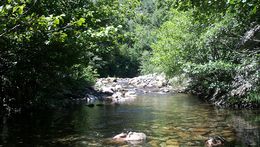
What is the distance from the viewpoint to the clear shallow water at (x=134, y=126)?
10.0 m

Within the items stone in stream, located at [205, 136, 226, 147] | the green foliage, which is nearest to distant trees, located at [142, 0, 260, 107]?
the green foliage

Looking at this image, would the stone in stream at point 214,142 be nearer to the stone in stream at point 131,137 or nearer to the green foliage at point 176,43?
the stone in stream at point 131,137

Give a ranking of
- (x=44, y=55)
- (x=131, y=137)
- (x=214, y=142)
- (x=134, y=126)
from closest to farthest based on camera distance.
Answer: (x=214, y=142) < (x=131, y=137) < (x=134, y=126) < (x=44, y=55)

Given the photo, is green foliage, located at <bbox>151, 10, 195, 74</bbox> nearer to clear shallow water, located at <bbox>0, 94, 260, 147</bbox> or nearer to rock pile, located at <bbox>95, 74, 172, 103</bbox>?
rock pile, located at <bbox>95, 74, 172, 103</bbox>

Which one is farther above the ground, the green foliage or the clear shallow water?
the green foliage

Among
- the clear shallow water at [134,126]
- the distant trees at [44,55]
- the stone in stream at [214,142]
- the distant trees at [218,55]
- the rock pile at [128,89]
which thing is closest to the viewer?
the stone in stream at [214,142]

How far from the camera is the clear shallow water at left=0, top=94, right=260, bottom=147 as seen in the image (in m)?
10.0

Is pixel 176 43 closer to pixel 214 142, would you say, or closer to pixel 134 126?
pixel 134 126

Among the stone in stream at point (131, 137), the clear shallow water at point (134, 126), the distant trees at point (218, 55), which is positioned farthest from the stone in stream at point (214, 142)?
the distant trees at point (218, 55)

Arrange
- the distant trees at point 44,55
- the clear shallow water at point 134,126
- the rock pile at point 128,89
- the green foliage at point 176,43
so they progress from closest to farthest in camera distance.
A: the clear shallow water at point 134,126, the distant trees at point 44,55, the green foliage at point 176,43, the rock pile at point 128,89

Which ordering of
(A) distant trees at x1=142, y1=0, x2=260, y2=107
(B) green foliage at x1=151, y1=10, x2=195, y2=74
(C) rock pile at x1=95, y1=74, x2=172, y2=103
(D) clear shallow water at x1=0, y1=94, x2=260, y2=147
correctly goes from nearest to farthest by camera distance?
(D) clear shallow water at x1=0, y1=94, x2=260, y2=147 → (A) distant trees at x1=142, y1=0, x2=260, y2=107 → (B) green foliage at x1=151, y1=10, x2=195, y2=74 → (C) rock pile at x1=95, y1=74, x2=172, y2=103

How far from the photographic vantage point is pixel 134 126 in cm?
1266

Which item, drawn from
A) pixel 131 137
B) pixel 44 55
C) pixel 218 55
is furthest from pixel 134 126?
pixel 218 55

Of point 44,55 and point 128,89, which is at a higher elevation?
point 44,55
